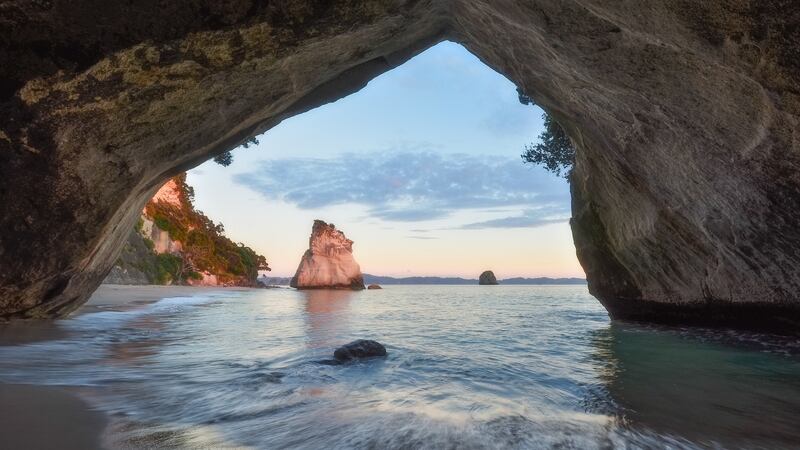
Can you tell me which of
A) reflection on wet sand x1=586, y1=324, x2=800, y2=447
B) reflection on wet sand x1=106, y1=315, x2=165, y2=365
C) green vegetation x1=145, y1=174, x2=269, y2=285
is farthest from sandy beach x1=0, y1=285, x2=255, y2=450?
green vegetation x1=145, y1=174, x2=269, y2=285

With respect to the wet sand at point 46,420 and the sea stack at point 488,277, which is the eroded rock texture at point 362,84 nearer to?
the wet sand at point 46,420

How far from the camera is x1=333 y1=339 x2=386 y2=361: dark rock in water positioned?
6.55m

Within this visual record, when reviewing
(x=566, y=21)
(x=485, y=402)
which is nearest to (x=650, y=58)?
(x=566, y=21)

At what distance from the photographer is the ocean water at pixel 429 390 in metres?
3.33

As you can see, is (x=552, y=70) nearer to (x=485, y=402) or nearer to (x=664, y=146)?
(x=664, y=146)

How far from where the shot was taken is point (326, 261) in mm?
60938

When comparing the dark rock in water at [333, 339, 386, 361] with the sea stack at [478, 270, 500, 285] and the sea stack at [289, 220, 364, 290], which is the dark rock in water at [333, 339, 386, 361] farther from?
the sea stack at [478, 270, 500, 285]

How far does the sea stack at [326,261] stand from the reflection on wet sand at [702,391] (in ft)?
176

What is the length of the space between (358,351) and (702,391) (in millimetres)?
4366

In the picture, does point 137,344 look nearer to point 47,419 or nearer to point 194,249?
point 47,419

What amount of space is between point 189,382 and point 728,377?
6.65 meters

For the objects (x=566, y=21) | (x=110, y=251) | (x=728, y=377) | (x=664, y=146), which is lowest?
(x=728, y=377)

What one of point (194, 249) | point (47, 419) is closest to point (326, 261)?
point (194, 249)

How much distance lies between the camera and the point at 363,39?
5977mm
